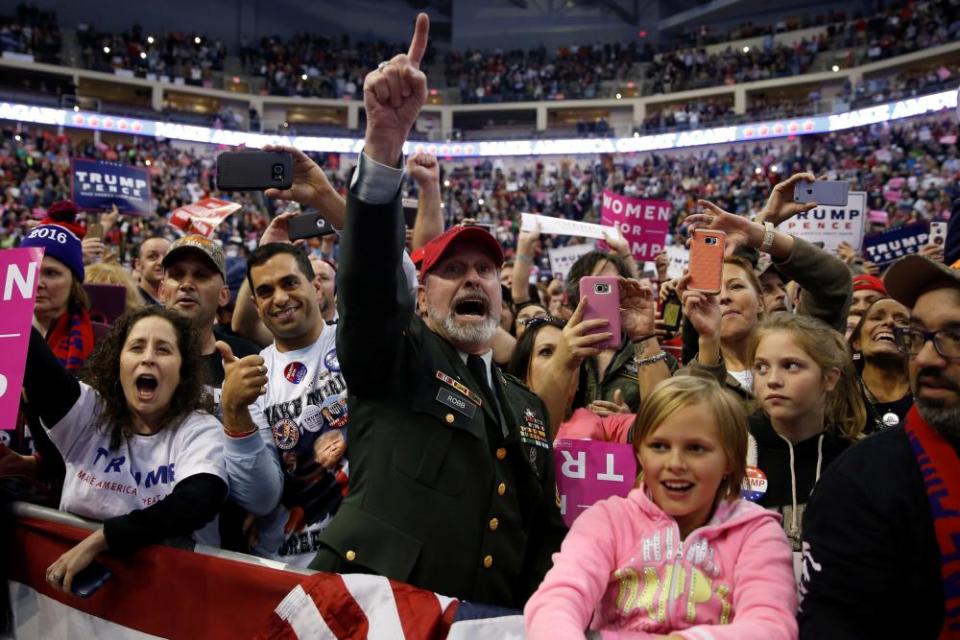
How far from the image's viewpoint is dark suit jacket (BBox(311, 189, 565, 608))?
6.08 feet

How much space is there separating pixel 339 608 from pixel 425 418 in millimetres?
489

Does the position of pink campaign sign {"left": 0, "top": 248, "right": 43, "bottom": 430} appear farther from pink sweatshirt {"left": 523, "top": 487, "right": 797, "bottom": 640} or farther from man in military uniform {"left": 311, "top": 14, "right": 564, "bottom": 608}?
pink sweatshirt {"left": 523, "top": 487, "right": 797, "bottom": 640}

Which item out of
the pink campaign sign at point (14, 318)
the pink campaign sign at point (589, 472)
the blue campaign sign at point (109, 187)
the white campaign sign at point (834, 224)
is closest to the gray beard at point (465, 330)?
the pink campaign sign at point (589, 472)

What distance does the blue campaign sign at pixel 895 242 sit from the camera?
5.89 metres

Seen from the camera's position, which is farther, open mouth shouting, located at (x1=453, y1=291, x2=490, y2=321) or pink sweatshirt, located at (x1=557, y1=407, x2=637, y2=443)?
pink sweatshirt, located at (x1=557, y1=407, x2=637, y2=443)

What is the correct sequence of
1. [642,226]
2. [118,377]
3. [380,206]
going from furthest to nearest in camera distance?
[642,226]
[118,377]
[380,206]

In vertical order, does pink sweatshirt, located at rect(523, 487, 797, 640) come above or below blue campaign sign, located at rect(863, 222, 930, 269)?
below

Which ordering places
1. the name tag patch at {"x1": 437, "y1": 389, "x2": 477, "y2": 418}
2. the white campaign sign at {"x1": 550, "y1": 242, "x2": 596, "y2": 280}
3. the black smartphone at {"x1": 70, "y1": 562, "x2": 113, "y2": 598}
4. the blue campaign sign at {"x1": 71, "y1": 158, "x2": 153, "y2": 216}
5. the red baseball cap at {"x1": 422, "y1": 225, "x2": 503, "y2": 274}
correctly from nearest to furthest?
the name tag patch at {"x1": 437, "y1": 389, "x2": 477, "y2": 418} → the red baseball cap at {"x1": 422, "y1": 225, "x2": 503, "y2": 274} → the black smartphone at {"x1": 70, "y1": 562, "x2": 113, "y2": 598} → the blue campaign sign at {"x1": 71, "y1": 158, "x2": 153, "y2": 216} → the white campaign sign at {"x1": 550, "y1": 242, "x2": 596, "y2": 280}

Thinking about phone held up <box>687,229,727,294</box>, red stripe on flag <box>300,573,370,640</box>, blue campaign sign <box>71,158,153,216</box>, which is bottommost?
red stripe on flag <box>300,573,370,640</box>

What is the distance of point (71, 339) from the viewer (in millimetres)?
3447

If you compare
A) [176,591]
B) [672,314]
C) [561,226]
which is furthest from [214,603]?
[561,226]

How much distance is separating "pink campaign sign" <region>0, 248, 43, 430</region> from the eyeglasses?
229cm

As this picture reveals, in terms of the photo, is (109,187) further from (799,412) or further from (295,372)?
(799,412)

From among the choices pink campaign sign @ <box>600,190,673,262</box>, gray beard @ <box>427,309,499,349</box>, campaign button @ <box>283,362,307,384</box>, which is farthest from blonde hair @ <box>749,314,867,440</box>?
pink campaign sign @ <box>600,190,673,262</box>
